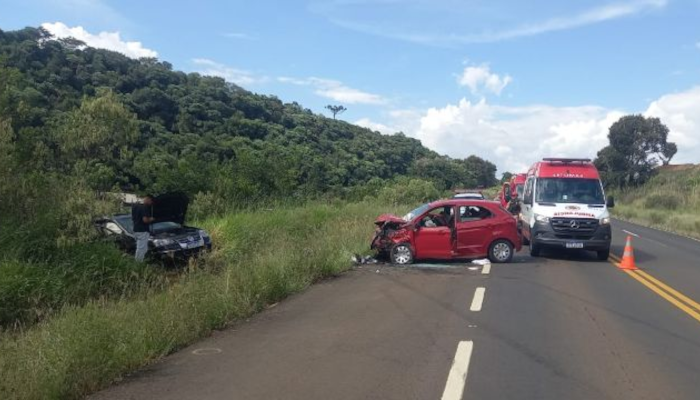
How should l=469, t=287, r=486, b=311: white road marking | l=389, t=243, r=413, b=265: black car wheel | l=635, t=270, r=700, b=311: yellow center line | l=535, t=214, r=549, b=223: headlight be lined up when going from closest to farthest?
l=469, t=287, r=486, b=311: white road marking, l=635, t=270, r=700, b=311: yellow center line, l=389, t=243, r=413, b=265: black car wheel, l=535, t=214, r=549, b=223: headlight

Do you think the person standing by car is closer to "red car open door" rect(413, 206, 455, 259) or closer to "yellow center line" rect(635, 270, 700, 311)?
"red car open door" rect(413, 206, 455, 259)

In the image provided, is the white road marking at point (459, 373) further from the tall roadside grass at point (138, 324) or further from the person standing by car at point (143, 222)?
the person standing by car at point (143, 222)

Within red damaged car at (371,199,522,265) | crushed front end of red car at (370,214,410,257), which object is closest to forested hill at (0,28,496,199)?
crushed front end of red car at (370,214,410,257)

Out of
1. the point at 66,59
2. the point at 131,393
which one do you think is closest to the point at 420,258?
the point at 131,393

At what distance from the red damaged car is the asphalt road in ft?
10.1

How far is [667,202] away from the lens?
5025 cm

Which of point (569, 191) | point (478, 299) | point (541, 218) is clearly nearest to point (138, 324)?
point (478, 299)

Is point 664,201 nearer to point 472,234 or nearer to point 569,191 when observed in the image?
point 569,191

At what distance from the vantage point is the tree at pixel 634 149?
65.4 metres

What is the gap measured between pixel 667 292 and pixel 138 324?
9.30 m

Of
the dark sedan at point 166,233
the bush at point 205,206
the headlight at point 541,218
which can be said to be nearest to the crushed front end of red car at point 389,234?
the headlight at point 541,218

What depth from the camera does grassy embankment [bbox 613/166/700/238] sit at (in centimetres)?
3678

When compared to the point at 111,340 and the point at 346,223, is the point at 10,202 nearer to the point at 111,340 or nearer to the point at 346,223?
the point at 111,340

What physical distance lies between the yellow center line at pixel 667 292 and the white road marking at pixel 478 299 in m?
3.05
